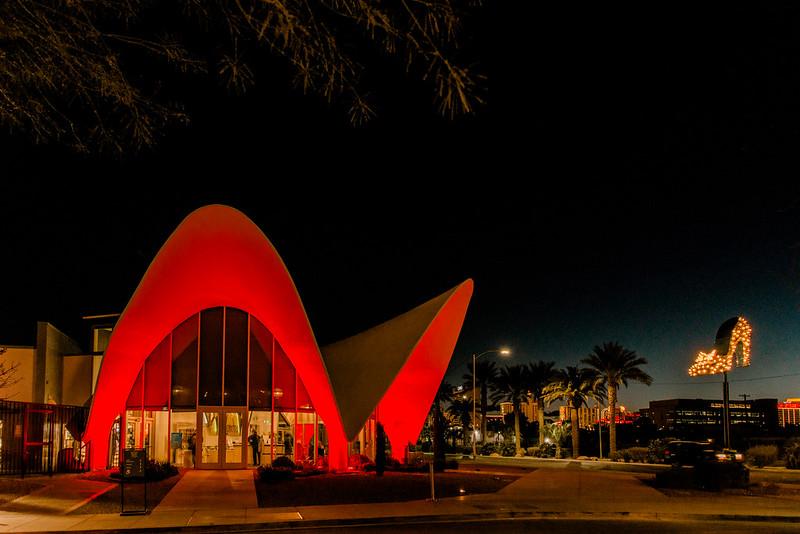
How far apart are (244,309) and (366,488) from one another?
10820mm

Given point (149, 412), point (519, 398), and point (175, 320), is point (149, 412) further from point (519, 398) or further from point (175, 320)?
point (519, 398)

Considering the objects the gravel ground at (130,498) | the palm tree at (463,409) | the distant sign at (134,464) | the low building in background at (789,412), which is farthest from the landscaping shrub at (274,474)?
the low building in background at (789,412)

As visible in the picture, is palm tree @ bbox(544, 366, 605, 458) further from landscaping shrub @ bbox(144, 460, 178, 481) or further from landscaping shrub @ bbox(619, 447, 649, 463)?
landscaping shrub @ bbox(144, 460, 178, 481)

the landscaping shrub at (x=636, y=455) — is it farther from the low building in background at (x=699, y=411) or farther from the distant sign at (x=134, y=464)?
the low building in background at (x=699, y=411)

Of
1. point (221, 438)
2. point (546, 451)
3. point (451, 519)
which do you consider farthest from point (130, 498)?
point (546, 451)

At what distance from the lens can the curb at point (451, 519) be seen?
1361cm

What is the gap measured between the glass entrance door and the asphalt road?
1429cm

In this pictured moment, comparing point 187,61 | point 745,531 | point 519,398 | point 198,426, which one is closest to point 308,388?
point 198,426

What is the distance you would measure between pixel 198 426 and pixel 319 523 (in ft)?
46.8

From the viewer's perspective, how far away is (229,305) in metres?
29.2

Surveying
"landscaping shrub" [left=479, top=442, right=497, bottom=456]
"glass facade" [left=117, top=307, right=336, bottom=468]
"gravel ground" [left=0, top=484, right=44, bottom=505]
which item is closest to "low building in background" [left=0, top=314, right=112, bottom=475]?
"gravel ground" [left=0, top=484, right=44, bottom=505]

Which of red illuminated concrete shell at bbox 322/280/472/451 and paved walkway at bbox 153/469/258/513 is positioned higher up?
red illuminated concrete shell at bbox 322/280/472/451

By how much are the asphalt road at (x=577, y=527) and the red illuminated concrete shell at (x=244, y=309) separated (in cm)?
1095

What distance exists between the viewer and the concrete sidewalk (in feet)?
46.6
